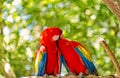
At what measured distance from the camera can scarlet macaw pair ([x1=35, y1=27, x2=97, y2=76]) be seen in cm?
439

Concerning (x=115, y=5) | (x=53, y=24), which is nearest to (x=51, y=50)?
(x=115, y=5)

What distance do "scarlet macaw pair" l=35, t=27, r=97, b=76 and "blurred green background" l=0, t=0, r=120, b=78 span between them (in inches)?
99.5

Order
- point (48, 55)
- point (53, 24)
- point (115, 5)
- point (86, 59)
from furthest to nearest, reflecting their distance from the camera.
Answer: point (53, 24), point (86, 59), point (48, 55), point (115, 5)

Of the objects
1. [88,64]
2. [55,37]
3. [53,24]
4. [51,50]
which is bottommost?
[88,64]

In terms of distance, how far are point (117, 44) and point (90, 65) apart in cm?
341

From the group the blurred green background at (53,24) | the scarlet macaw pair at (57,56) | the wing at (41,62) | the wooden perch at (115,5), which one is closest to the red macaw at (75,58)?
the scarlet macaw pair at (57,56)

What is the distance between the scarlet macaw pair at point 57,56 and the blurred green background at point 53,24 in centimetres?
253

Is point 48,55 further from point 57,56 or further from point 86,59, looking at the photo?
point 86,59

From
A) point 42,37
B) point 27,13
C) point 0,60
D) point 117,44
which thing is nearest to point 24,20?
point 27,13

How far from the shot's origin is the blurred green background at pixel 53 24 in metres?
7.16

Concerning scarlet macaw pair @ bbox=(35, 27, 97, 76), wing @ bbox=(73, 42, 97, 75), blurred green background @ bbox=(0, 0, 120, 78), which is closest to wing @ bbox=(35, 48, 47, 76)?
scarlet macaw pair @ bbox=(35, 27, 97, 76)

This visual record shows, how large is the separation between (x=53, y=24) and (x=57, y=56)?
123 inches

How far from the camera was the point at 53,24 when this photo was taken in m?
7.49

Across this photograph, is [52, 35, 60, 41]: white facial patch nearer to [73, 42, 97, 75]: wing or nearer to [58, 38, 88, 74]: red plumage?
[58, 38, 88, 74]: red plumage
